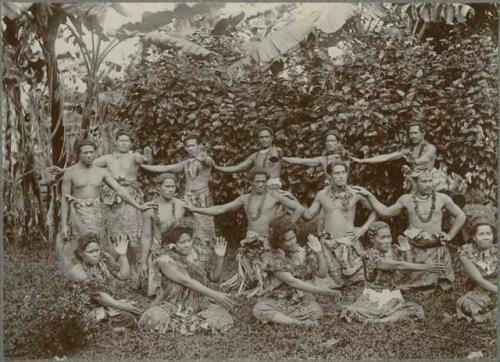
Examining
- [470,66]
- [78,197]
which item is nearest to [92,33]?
[78,197]

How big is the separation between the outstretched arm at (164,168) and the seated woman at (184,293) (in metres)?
0.43

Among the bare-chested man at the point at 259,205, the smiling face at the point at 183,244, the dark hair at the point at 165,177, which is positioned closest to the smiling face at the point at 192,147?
Result: the dark hair at the point at 165,177

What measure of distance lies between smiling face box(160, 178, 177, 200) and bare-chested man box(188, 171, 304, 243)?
0.20 meters

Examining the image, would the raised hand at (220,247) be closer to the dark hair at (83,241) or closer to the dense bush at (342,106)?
Result: the dense bush at (342,106)

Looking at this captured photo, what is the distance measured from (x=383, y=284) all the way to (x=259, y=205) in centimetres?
123

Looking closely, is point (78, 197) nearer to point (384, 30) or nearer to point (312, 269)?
point (312, 269)

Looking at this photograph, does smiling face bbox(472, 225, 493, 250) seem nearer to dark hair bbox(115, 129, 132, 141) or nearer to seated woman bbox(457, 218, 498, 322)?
seated woman bbox(457, 218, 498, 322)

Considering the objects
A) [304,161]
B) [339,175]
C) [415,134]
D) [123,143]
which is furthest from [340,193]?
[123,143]

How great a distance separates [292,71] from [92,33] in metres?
1.68

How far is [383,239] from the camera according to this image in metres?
5.53

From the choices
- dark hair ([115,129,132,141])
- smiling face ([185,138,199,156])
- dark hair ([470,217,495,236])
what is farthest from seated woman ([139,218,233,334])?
dark hair ([470,217,495,236])

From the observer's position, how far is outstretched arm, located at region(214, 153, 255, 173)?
18.1 ft

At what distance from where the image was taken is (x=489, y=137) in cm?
561

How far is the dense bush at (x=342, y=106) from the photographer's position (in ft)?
18.2
